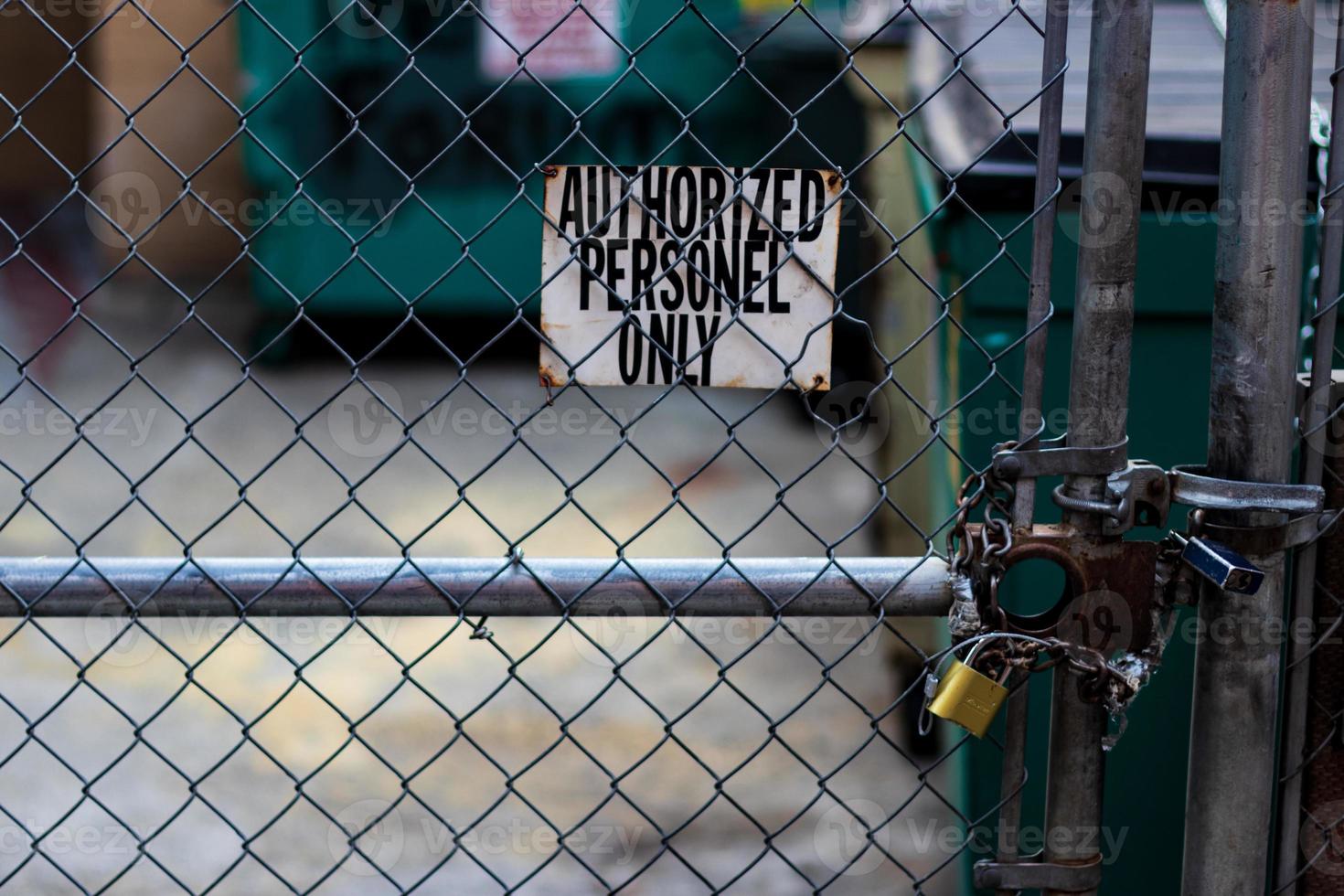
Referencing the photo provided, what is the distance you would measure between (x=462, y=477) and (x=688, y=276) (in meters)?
3.90

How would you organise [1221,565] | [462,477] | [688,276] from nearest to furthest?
1. [1221,565]
2. [688,276]
3. [462,477]

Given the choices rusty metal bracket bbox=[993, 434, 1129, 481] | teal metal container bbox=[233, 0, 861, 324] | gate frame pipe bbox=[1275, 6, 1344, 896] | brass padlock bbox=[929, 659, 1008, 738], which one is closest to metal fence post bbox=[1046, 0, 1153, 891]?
rusty metal bracket bbox=[993, 434, 1129, 481]

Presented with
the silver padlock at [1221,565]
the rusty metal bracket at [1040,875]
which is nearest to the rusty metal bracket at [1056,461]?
the silver padlock at [1221,565]

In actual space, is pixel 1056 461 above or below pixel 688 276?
below

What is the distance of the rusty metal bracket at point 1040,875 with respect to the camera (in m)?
1.47

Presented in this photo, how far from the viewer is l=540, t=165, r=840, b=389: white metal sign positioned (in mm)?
1403

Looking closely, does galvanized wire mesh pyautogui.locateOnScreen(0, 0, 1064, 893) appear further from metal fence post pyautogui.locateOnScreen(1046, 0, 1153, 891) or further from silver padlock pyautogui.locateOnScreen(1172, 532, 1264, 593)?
silver padlock pyautogui.locateOnScreen(1172, 532, 1264, 593)

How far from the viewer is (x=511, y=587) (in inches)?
57.7

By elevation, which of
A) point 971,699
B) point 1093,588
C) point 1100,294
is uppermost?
point 1100,294

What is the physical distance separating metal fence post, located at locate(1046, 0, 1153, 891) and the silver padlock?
10cm

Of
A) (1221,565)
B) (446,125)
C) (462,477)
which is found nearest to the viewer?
(1221,565)

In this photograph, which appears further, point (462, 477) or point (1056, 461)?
point (462, 477)

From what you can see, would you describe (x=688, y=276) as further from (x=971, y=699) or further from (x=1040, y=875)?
(x=1040, y=875)

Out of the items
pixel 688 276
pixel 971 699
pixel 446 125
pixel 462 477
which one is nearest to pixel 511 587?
pixel 688 276
